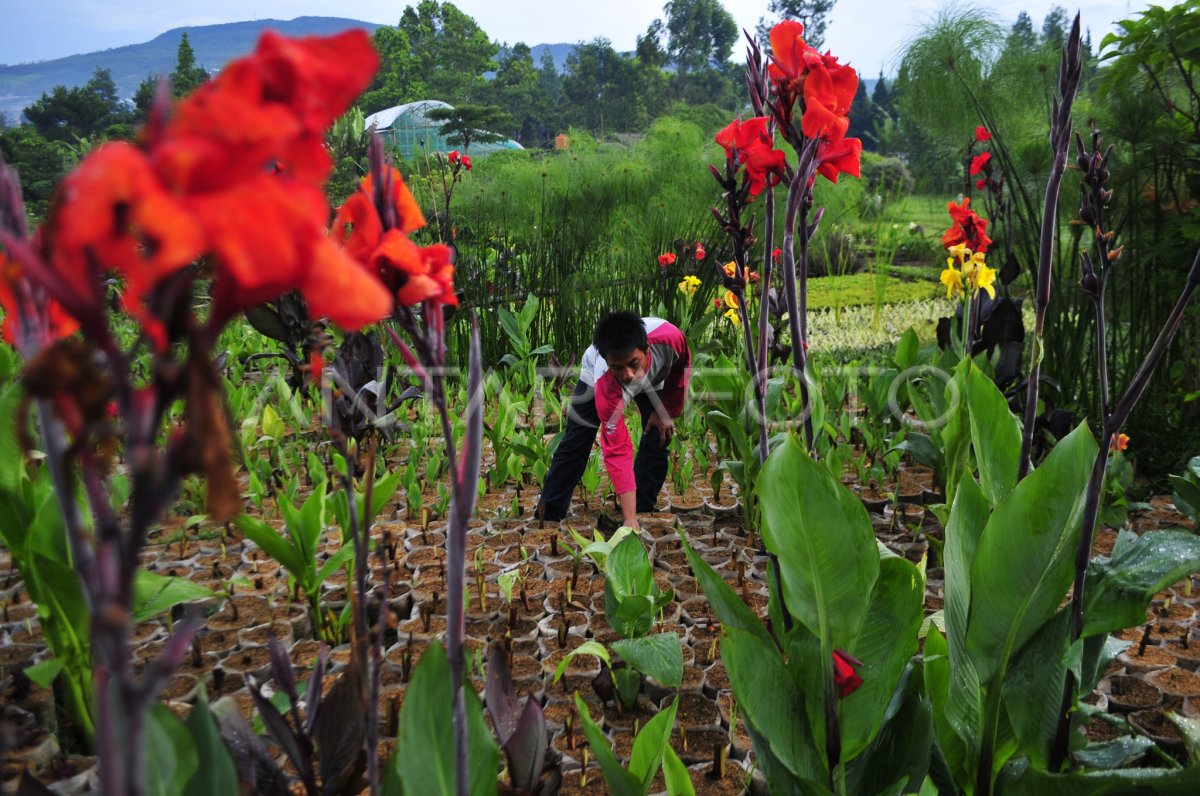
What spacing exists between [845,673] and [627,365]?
4.04 feet

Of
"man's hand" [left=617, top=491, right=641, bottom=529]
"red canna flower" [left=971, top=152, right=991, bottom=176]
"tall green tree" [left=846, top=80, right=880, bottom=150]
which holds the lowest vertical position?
"man's hand" [left=617, top=491, right=641, bottom=529]

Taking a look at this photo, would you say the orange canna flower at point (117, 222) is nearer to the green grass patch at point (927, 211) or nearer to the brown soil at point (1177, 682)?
the brown soil at point (1177, 682)

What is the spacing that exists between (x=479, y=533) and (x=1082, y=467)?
1593mm

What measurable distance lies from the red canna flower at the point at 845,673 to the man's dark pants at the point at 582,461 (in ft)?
4.62

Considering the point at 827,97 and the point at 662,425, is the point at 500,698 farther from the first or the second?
the point at 662,425

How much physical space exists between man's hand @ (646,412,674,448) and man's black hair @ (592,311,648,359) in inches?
15.6

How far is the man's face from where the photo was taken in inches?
84.0

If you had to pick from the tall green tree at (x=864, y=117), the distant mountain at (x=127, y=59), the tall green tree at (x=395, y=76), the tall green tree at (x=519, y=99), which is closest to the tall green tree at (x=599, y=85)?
the tall green tree at (x=519, y=99)

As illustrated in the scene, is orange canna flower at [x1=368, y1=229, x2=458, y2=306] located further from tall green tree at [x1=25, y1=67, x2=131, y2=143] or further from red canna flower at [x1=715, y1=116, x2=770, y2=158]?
tall green tree at [x1=25, y1=67, x2=131, y2=143]

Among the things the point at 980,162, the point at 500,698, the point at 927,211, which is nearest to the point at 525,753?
the point at 500,698

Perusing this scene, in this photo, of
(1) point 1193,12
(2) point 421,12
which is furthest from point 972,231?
(2) point 421,12

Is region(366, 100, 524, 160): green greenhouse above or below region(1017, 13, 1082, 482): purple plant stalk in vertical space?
above

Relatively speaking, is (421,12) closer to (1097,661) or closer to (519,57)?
(519,57)

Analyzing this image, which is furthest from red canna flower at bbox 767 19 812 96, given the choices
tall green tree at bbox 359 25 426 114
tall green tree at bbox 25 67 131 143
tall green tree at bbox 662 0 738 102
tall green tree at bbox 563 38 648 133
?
tall green tree at bbox 662 0 738 102
